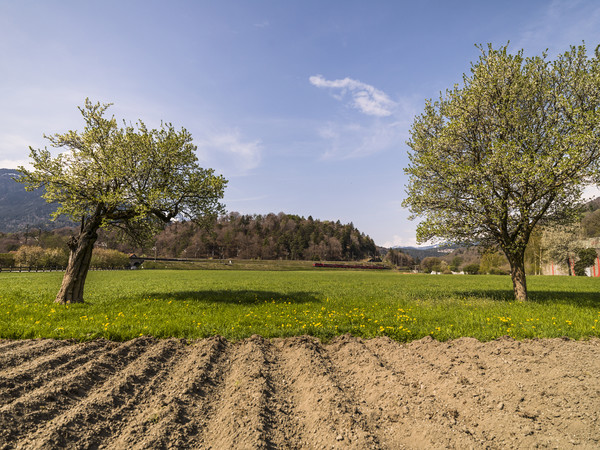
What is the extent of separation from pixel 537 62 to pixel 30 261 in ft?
307

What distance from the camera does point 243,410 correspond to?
16.9 ft

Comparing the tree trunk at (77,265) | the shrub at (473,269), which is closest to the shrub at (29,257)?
the tree trunk at (77,265)

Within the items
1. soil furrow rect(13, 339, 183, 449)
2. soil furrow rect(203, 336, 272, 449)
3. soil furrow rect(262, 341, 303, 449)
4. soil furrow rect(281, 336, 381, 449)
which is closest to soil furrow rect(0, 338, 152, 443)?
soil furrow rect(13, 339, 183, 449)

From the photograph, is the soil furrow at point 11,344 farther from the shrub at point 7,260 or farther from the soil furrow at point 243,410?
the shrub at point 7,260

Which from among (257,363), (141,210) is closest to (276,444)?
(257,363)

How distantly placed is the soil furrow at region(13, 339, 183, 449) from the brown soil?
0.08ft

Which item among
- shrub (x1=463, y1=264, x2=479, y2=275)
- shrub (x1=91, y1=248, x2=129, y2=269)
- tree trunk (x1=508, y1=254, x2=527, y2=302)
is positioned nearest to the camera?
tree trunk (x1=508, y1=254, x2=527, y2=302)

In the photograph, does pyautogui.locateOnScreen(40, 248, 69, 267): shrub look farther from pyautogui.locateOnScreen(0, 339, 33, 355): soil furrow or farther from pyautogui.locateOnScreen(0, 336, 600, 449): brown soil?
pyautogui.locateOnScreen(0, 336, 600, 449): brown soil

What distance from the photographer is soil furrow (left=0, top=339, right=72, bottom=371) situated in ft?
21.9

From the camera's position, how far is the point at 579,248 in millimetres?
59594

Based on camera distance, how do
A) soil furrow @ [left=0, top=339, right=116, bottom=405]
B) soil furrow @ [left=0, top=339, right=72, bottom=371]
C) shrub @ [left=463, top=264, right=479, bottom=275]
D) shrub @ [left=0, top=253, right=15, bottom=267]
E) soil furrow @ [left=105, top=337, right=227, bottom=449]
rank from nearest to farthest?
soil furrow @ [left=105, top=337, right=227, bottom=449], soil furrow @ [left=0, top=339, right=116, bottom=405], soil furrow @ [left=0, top=339, right=72, bottom=371], shrub @ [left=0, top=253, right=15, bottom=267], shrub @ [left=463, top=264, right=479, bottom=275]

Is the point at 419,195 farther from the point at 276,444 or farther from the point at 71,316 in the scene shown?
the point at 71,316

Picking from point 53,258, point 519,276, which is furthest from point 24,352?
point 53,258

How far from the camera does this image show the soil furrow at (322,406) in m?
4.43
